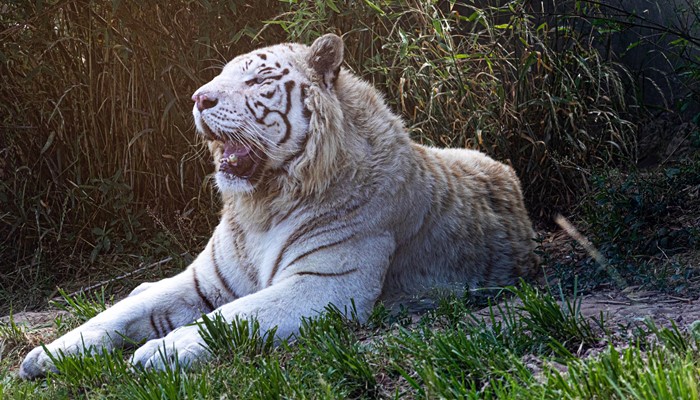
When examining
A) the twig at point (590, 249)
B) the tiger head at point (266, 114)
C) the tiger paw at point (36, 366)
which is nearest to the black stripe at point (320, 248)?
the tiger head at point (266, 114)

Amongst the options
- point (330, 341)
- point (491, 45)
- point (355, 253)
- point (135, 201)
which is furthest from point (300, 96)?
point (135, 201)

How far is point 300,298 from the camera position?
3.81 m

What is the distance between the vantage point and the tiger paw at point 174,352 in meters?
3.37

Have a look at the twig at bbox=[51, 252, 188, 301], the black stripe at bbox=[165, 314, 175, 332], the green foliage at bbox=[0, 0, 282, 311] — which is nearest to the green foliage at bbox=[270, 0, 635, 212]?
the green foliage at bbox=[0, 0, 282, 311]

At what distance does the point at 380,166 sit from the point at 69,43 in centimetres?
317

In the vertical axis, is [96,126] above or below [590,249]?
above

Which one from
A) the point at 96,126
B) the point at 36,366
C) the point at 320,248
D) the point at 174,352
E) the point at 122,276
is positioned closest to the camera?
the point at 174,352

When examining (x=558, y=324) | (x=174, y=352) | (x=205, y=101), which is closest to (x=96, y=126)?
(x=205, y=101)

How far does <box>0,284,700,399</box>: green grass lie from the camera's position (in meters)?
2.39

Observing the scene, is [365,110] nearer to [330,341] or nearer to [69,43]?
[330,341]

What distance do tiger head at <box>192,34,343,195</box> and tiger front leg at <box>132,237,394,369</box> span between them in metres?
0.46

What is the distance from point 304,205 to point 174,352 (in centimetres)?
109

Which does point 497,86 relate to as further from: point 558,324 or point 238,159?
point 558,324

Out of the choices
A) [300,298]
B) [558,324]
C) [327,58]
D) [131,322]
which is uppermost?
[327,58]
